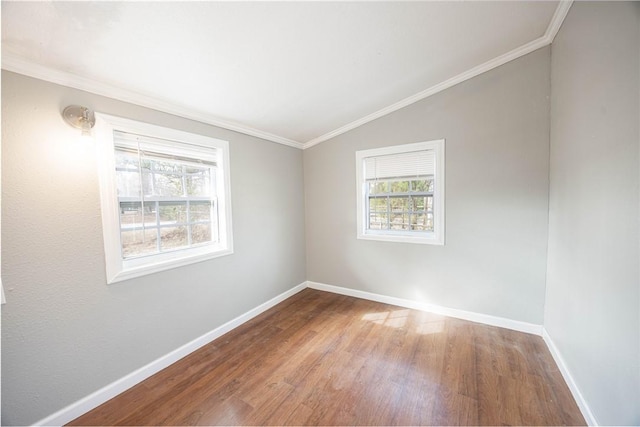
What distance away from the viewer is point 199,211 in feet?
7.82

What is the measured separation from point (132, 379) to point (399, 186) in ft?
10.5

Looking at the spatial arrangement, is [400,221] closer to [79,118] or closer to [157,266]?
[157,266]

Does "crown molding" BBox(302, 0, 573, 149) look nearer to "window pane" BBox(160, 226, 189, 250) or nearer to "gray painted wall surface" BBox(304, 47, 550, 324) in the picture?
"gray painted wall surface" BBox(304, 47, 550, 324)

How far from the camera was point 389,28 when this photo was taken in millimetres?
1671

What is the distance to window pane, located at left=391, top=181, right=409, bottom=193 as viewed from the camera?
3.01 m

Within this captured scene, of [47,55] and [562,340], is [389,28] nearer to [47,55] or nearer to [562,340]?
[47,55]

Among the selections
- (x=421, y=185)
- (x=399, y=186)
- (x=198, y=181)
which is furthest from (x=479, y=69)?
(x=198, y=181)

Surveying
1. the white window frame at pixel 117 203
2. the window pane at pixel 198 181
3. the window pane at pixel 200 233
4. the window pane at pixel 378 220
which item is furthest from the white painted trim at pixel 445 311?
the window pane at pixel 198 181

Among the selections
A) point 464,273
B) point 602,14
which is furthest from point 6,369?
point 602,14

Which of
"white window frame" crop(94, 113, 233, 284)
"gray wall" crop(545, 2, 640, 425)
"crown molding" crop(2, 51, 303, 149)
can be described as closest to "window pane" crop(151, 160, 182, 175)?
"white window frame" crop(94, 113, 233, 284)

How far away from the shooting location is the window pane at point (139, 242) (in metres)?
1.85

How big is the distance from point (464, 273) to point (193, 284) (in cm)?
284

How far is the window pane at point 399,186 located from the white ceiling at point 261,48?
1.05 m

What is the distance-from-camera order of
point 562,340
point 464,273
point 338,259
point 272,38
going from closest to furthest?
point 272,38, point 562,340, point 464,273, point 338,259
